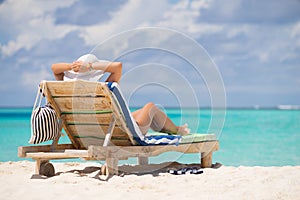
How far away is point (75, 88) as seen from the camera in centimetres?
521

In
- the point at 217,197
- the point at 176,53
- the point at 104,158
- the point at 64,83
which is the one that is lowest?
the point at 217,197

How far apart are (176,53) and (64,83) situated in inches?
75.0

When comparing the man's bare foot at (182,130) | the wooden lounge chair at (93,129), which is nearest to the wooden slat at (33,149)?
the wooden lounge chair at (93,129)

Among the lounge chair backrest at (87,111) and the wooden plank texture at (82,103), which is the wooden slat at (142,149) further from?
the wooden plank texture at (82,103)

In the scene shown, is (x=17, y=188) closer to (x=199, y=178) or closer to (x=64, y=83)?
(x=64, y=83)

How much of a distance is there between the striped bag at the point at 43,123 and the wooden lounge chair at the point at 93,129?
0.12m

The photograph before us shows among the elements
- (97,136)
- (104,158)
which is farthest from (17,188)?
(97,136)

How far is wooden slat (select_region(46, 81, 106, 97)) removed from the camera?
506 cm

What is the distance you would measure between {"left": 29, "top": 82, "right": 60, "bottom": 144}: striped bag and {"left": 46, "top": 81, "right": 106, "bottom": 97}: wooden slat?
0.15 metres

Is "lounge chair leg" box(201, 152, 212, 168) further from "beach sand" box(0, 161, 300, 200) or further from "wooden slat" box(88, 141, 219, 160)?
"beach sand" box(0, 161, 300, 200)

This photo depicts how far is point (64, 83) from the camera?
17.0 feet

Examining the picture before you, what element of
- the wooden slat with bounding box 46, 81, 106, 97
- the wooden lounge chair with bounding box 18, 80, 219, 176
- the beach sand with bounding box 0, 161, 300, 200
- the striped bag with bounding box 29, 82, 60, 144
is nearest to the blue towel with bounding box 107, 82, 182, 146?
the wooden lounge chair with bounding box 18, 80, 219, 176

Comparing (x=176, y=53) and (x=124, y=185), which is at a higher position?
(x=176, y=53)

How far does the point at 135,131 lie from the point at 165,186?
3.06 ft
